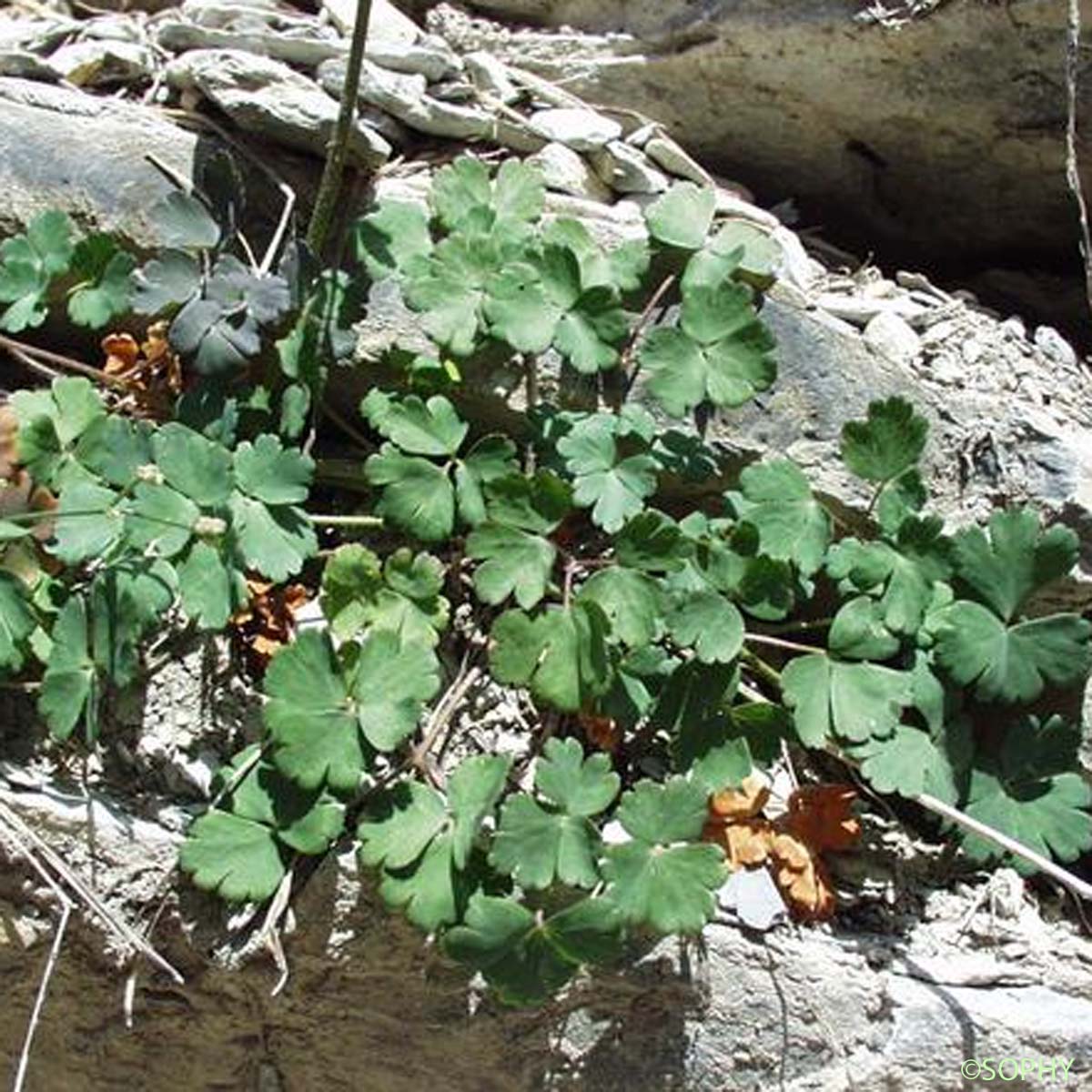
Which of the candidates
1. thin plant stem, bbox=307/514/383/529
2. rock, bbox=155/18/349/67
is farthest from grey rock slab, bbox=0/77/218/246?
thin plant stem, bbox=307/514/383/529

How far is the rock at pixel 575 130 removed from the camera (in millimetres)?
2613

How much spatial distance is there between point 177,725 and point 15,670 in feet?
0.67

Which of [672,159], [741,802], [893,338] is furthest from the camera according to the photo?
[672,159]

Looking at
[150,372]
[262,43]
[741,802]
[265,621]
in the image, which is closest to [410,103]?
[262,43]

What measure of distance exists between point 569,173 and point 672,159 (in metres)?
0.22

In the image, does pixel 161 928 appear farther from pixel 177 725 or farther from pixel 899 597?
pixel 899 597

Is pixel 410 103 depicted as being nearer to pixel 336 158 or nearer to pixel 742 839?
pixel 336 158

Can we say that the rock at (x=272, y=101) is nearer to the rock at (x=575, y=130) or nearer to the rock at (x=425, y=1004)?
the rock at (x=575, y=130)

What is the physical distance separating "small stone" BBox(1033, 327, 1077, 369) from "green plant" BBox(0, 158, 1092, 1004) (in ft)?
1.22

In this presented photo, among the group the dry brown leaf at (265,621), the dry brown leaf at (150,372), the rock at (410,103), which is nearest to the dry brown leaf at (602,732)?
the dry brown leaf at (265,621)

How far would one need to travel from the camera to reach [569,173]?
2.57m

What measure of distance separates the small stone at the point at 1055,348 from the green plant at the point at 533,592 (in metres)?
0.37

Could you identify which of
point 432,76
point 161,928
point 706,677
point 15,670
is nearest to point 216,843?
point 161,928

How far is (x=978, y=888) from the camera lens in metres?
2.27
